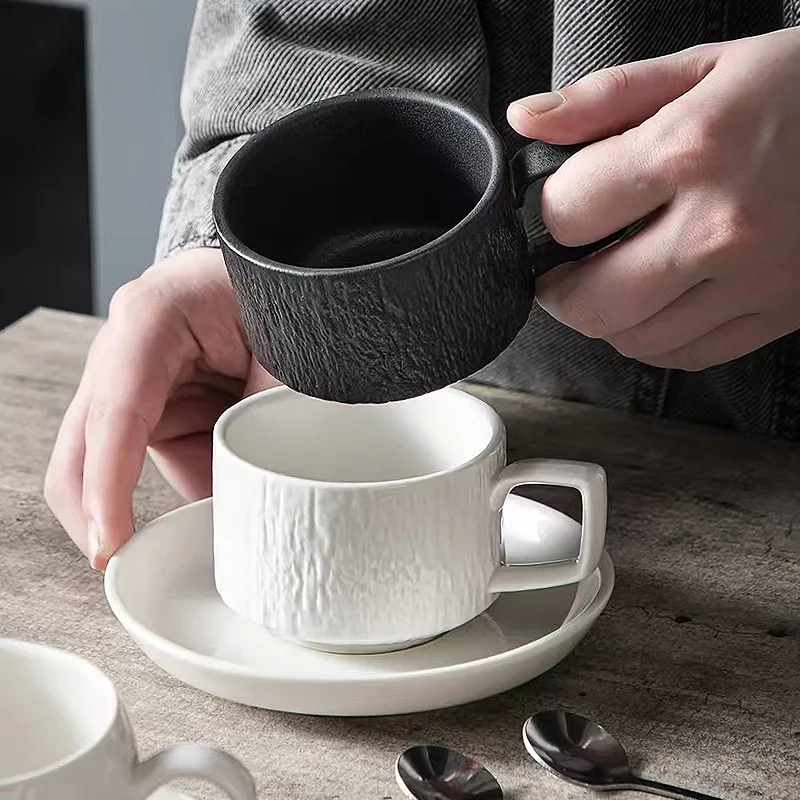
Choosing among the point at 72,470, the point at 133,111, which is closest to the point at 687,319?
the point at 72,470

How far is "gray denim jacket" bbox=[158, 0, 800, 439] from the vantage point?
0.85 m

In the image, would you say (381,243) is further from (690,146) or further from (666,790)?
(666,790)

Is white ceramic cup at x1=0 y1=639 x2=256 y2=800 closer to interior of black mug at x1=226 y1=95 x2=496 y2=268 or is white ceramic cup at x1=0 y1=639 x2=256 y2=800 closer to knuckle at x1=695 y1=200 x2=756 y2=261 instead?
interior of black mug at x1=226 y1=95 x2=496 y2=268

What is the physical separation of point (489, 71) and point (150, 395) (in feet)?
1.21

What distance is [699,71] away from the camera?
2.04 ft

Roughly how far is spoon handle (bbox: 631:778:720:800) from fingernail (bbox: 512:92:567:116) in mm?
295

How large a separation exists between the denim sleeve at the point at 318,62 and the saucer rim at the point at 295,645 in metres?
0.32

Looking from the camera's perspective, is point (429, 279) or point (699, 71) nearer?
point (429, 279)

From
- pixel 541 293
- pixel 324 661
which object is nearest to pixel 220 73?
pixel 541 293

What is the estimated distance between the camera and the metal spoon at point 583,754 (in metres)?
0.52

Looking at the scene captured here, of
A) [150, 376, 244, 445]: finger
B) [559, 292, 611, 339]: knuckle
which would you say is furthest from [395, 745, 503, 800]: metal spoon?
[150, 376, 244, 445]: finger

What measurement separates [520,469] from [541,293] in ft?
0.35

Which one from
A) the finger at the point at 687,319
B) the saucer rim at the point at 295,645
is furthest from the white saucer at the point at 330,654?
the finger at the point at 687,319

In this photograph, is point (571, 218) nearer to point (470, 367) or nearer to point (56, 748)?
point (470, 367)
